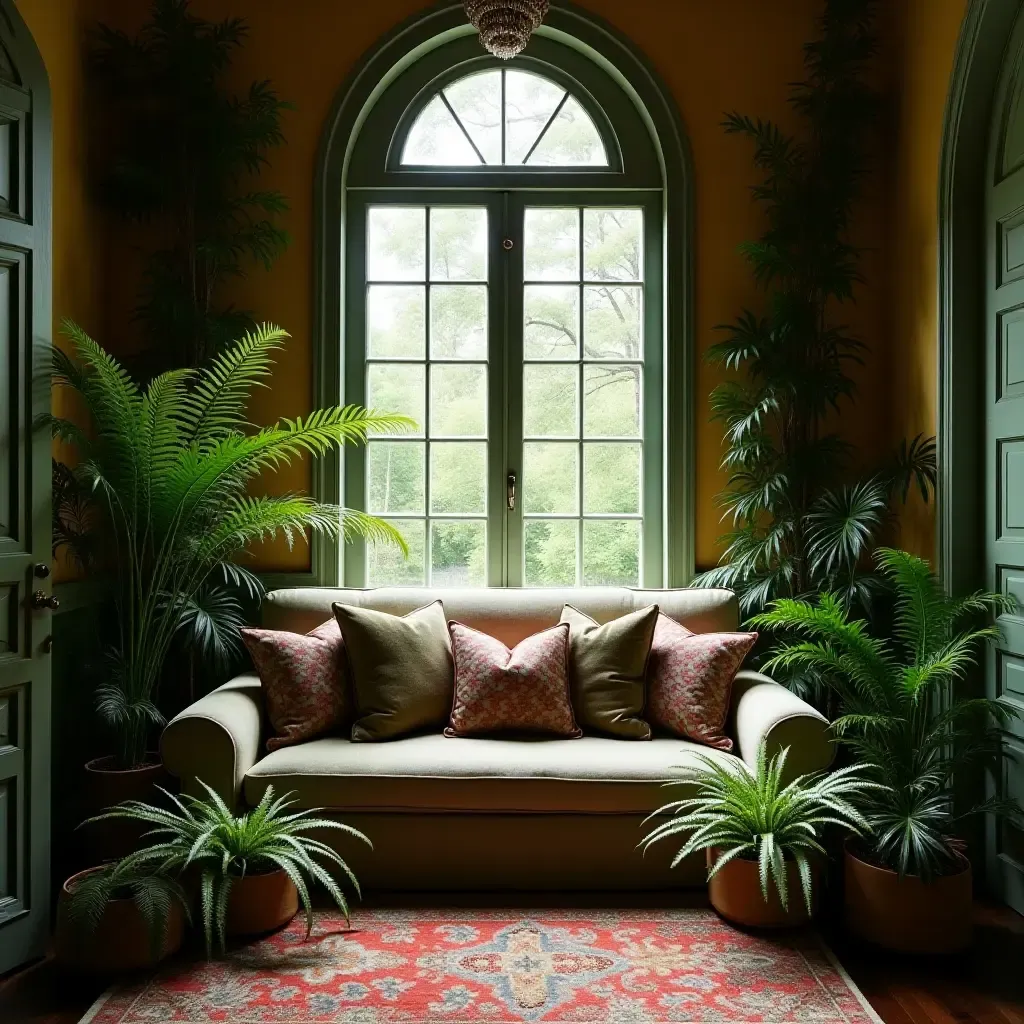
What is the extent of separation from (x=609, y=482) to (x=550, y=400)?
1.41ft

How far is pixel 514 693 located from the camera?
3.04 metres

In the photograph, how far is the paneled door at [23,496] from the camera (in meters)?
2.46

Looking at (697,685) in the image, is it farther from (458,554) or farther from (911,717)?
(458,554)

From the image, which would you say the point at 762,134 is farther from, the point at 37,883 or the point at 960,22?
the point at 37,883

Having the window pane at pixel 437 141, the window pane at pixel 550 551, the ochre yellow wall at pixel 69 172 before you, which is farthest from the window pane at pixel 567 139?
the ochre yellow wall at pixel 69 172

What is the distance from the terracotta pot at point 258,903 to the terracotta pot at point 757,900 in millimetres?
1267

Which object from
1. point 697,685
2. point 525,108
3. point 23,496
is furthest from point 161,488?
point 525,108

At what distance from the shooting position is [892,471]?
10.8ft

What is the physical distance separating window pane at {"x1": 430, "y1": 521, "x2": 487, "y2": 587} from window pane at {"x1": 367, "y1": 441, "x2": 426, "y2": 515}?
15 centimetres

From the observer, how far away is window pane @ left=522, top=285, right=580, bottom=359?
385 centimetres

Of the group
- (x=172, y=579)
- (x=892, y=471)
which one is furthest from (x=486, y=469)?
(x=892, y=471)

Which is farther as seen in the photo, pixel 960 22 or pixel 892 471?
pixel 892 471

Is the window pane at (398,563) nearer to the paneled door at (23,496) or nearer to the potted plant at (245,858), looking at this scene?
the potted plant at (245,858)

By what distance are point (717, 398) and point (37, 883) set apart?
9.14 ft
